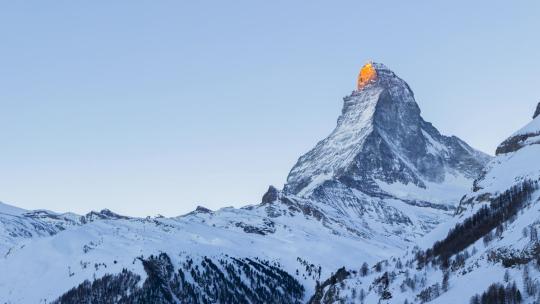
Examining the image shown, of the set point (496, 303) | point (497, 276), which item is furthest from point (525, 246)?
point (496, 303)

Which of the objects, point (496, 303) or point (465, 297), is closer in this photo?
point (496, 303)

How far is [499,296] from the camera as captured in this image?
17750 centimetres

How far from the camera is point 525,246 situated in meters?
194

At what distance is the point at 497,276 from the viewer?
191625mm

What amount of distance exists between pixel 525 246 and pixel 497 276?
1028 cm

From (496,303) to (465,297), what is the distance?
57.6 feet

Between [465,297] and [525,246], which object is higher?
[525,246]

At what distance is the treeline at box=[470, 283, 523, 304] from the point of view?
172m

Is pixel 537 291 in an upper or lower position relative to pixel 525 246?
lower

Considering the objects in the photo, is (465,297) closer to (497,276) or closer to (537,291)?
(497,276)

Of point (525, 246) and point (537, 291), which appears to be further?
point (525, 246)

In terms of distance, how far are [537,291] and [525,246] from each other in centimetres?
2629

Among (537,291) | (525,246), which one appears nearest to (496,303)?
(537,291)

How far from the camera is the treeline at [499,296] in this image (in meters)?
172
